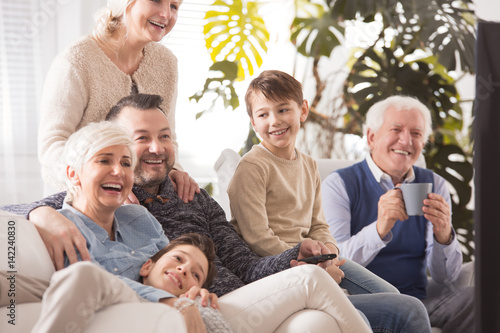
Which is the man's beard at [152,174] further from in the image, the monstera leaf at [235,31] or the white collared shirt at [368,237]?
the monstera leaf at [235,31]

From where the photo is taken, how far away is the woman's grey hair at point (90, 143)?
143cm

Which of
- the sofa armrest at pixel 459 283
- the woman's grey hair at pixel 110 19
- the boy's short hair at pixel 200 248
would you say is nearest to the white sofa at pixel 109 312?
the boy's short hair at pixel 200 248

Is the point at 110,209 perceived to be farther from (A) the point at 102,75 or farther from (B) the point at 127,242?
(A) the point at 102,75

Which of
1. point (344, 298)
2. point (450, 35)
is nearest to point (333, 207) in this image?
point (344, 298)

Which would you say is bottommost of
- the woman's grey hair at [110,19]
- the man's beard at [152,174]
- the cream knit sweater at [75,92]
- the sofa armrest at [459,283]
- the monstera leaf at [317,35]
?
the sofa armrest at [459,283]

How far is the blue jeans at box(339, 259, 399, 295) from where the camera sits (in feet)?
5.77

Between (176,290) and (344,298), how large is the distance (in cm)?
39

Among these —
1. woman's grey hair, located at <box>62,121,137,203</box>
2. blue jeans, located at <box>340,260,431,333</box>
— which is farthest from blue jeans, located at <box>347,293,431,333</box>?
woman's grey hair, located at <box>62,121,137,203</box>

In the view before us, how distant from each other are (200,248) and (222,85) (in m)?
2.03

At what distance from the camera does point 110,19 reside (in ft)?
5.99

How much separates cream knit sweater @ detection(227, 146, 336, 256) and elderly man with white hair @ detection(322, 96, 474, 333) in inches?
6.8

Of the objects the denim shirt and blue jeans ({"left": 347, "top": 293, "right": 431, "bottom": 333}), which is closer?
the denim shirt

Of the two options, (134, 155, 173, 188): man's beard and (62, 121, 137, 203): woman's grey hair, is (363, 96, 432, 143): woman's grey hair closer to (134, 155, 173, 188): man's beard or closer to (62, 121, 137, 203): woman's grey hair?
(134, 155, 173, 188): man's beard

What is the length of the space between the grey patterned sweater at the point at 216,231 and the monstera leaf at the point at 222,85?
5.43ft
